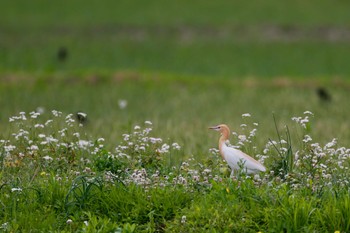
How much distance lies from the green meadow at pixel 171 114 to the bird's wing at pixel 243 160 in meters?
0.15

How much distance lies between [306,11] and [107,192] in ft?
145

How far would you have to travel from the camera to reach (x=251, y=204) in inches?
334

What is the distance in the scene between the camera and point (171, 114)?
22.7 m

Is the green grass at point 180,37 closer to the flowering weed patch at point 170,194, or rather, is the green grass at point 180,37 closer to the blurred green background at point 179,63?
the blurred green background at point 179,63

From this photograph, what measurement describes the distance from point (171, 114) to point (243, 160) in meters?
13.7

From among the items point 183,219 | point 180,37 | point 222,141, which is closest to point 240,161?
point 222,141

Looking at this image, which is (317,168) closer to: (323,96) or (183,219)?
(183,219)

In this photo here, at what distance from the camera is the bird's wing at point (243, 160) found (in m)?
9.07

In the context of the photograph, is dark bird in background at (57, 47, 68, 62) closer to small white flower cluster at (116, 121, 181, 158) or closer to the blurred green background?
the blurred green background

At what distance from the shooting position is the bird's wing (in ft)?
29.8

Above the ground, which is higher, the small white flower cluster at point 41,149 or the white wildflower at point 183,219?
the small white flower cluster at point 41,149

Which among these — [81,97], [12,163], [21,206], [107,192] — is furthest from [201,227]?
[81,97]

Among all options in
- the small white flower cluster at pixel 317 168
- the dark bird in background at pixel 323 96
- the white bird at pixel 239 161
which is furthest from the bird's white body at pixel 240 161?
the dark bird in background at pixel 323 96

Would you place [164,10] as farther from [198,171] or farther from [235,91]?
[198,171]
